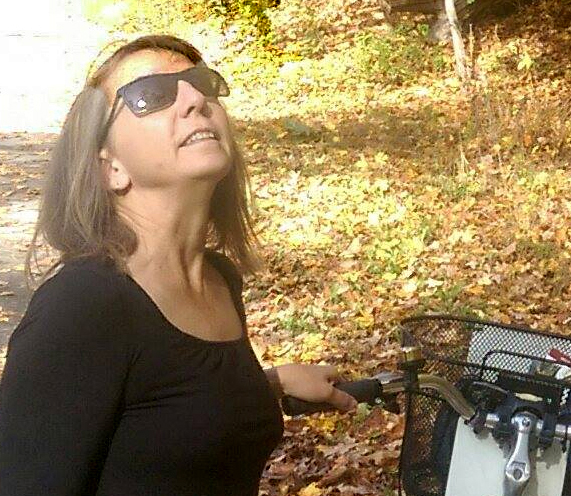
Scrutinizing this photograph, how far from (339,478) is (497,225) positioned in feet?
12.2


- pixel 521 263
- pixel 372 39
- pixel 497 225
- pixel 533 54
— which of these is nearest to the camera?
pixel 521 263

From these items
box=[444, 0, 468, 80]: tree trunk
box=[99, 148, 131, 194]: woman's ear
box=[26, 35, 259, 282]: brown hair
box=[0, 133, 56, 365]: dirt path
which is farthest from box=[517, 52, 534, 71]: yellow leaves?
box=[99, 148, 131, 194]: woman's ear

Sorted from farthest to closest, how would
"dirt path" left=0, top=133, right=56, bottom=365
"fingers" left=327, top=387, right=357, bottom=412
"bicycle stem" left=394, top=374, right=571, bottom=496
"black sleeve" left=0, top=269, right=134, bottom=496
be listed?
"dirt path" left=0, top=133, right=56, bottom=365 → "fingers" left=327, top=387, right=357, bottom=412 → "bicycle stem" left=394, top=374, right=571, bottom=496 → "black sleeve" left=0, top=269, right=134, bottom=496

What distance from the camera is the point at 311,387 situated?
2.37m

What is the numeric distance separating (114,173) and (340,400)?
29.2 inches

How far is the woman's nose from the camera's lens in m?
2.07

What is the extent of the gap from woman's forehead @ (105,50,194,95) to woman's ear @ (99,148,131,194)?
5.3 inches

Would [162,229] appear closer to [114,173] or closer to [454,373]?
[114,173]

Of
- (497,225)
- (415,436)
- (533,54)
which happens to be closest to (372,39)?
(533,54)

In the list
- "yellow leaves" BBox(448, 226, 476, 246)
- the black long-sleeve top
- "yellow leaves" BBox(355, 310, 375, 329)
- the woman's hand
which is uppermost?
the black long-sleeve top

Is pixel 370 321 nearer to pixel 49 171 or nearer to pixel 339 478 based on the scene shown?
pixel 339 478

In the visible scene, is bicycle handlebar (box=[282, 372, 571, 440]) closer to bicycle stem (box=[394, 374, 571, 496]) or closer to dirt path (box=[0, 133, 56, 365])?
bicycle stem (box=[394, 374, 571, 496])

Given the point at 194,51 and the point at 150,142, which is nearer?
the point at 150,142

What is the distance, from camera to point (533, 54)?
44.4 feet
